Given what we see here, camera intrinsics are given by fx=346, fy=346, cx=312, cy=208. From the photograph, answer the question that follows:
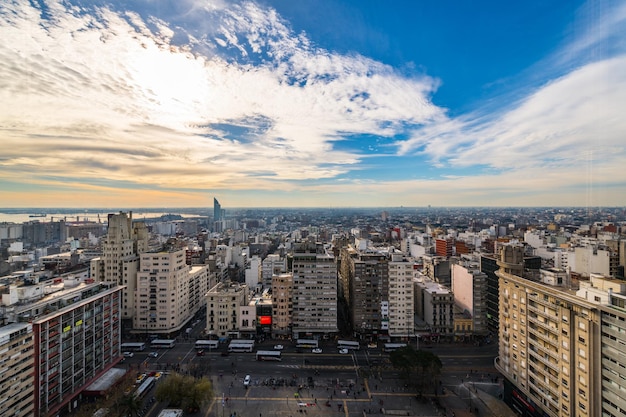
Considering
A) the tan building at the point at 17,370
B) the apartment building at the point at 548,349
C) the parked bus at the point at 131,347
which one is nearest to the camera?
the apartment building at the point at 548,349

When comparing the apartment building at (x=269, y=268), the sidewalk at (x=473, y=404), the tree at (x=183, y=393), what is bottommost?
the sidewalk at (x=473, y=404)

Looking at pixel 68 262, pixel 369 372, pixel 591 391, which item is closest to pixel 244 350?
pixel 369 372

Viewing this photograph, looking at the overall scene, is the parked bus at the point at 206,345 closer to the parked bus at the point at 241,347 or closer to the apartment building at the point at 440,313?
the parked bus at the point at 241,347

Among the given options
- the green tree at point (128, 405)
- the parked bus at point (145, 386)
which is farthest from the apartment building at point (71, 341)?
the green tree at point (128, 405)

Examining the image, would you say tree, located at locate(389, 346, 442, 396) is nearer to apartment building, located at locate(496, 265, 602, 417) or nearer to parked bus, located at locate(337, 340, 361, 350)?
apartment building, located at locate(496, 265, 602, 417)

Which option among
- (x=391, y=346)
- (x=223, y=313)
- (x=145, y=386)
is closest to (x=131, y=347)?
(x=223, y=313)

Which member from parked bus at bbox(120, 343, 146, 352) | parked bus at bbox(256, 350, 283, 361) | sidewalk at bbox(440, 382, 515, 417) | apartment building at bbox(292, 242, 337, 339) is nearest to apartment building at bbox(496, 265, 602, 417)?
sidewalk at bbox(440, 382, 515, 417)

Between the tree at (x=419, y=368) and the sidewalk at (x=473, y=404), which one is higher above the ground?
the tree at (x=419, y=368)

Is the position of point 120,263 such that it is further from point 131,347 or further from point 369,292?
point 369,292
